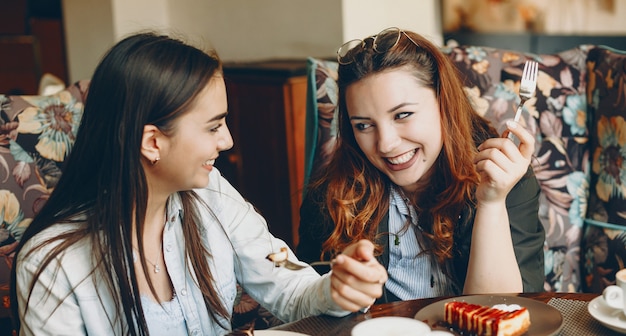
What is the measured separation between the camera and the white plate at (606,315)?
1.14m

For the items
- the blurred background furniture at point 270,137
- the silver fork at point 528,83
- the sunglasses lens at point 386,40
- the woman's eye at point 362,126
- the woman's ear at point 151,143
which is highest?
the sunglasses lens at point 386,40

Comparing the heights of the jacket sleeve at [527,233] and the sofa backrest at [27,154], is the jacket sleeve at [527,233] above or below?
below

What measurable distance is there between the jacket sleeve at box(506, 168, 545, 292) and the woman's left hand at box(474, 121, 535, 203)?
0.18 m

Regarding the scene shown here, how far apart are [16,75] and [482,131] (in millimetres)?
4649

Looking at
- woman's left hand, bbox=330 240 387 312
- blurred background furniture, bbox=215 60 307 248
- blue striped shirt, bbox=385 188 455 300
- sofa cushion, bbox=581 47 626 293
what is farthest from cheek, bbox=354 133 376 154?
blurred background furniture, bbox=215 60 307 248

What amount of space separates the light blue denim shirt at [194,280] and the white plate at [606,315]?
0.42m

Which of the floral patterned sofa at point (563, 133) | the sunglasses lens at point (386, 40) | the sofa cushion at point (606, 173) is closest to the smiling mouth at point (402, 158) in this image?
the sunglasses lens at point (386, 40)

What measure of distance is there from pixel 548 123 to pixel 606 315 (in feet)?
3.33

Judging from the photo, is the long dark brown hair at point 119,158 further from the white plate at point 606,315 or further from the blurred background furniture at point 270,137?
the blurred background furniture at point 270,137

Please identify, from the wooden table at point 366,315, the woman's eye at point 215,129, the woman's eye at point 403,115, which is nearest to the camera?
the wooden table at point 366,315

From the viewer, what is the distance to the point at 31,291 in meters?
1.31

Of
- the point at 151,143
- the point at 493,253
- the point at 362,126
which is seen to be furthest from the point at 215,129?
the point at 493,253

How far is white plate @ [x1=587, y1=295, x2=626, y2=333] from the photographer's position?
1.14 m

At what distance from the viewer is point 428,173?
175 cm
